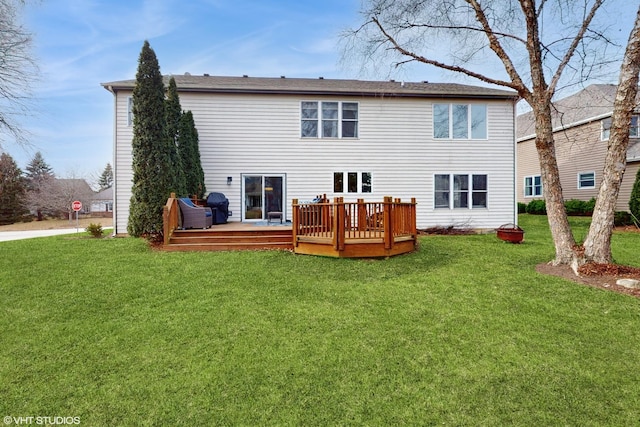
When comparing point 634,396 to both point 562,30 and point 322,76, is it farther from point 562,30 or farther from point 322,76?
point 322,76

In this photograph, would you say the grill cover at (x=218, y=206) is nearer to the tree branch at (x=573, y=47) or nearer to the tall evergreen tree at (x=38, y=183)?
the tree branch at (x=573, y=47)

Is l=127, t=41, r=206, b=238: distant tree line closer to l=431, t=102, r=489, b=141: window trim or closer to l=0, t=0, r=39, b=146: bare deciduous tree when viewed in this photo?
l=0, t=0, r=39, b=146: bare deciduous tree

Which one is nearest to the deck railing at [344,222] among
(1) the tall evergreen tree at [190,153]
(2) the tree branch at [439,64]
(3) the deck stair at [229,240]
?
(3) the deck stair at [229,240]

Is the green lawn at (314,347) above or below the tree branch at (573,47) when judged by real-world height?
below

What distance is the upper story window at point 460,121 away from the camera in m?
12.0

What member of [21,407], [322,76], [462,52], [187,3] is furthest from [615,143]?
[187,3]

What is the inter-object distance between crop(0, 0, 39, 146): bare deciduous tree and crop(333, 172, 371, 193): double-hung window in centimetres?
977

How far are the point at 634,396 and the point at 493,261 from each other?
4291 millimetres

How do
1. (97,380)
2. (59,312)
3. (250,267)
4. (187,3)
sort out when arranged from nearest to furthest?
(97,380), (59,312), (250,267), (187,3)

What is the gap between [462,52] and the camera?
798cm

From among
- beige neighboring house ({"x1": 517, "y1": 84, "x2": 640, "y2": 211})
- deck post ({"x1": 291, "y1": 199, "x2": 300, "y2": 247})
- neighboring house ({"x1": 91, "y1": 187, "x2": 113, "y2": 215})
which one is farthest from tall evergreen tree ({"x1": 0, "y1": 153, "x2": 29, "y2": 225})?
beige neighboring house ({"x1": 517, "y1": 84, "x2": 640, "y2": 211})

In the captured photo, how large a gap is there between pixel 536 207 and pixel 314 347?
63.2 ft

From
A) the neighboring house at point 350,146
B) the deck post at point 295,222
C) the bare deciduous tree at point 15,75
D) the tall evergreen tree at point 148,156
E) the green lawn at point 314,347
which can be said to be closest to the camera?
the green lawn at point 314,347

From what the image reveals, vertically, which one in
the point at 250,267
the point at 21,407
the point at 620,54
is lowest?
the point at 21,407
